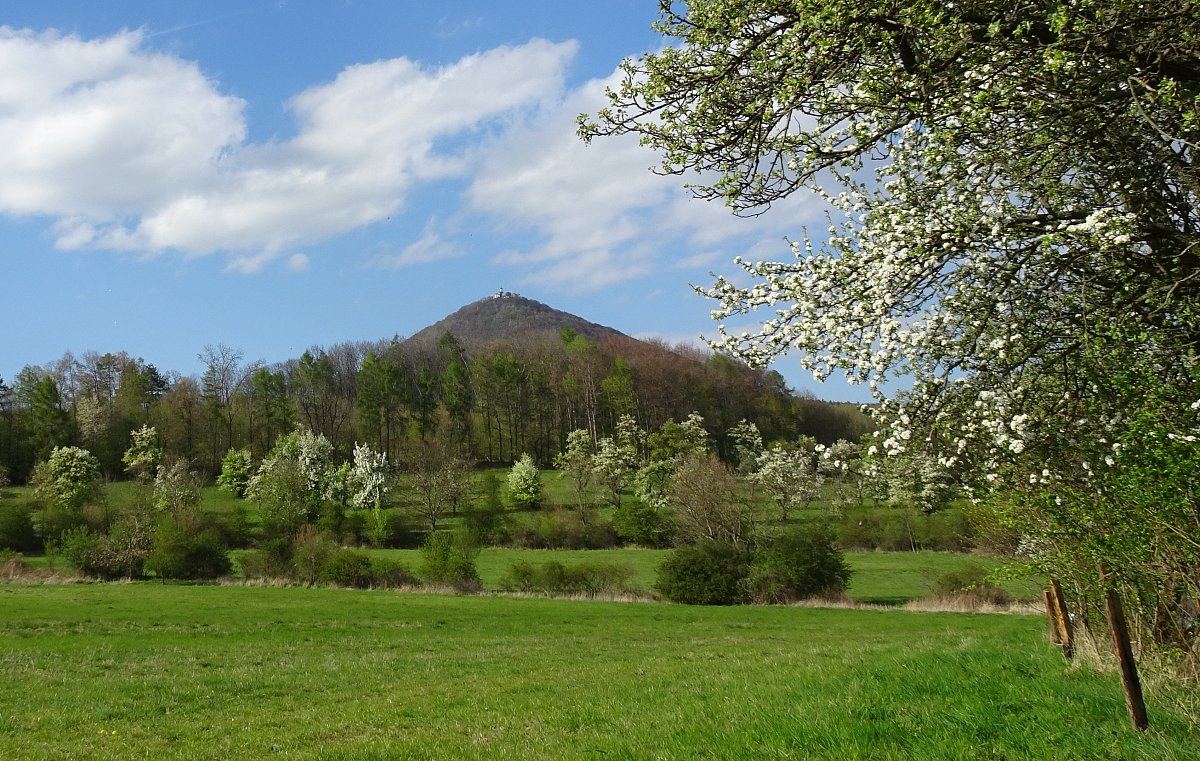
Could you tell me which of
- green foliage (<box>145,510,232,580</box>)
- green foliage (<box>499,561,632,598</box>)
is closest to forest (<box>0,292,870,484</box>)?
green foliage (<box>145,510,232,580</box>)

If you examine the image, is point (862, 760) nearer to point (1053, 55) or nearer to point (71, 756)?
point (1053, 55)

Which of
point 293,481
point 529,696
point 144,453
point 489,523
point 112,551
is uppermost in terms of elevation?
point 144,453

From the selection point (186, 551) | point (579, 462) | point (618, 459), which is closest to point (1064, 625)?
point (186, 551)

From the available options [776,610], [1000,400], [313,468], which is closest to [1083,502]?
[1000,400]

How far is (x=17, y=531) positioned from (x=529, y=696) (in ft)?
234

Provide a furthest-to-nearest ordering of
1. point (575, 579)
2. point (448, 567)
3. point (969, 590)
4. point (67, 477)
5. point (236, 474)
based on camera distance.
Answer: point (236, 474) < point (67, 477) < point (448, 567) < point (575, 579) < point (969, 590)

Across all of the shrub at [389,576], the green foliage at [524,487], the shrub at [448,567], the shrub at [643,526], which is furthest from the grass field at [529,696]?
the green foliage at [524,487]

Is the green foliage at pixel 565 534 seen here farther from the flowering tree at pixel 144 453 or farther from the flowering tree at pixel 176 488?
the flowering tree at pixel 144 453

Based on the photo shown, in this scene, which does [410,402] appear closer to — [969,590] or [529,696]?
[969,590]

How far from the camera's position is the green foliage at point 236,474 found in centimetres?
8781

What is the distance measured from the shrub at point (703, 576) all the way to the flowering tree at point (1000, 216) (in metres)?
38.0

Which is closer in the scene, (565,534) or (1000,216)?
(1000,216)

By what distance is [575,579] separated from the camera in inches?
1902

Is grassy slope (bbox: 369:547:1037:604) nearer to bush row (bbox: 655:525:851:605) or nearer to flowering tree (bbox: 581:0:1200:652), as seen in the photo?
bush row (bbox: 655:525:851:605)
